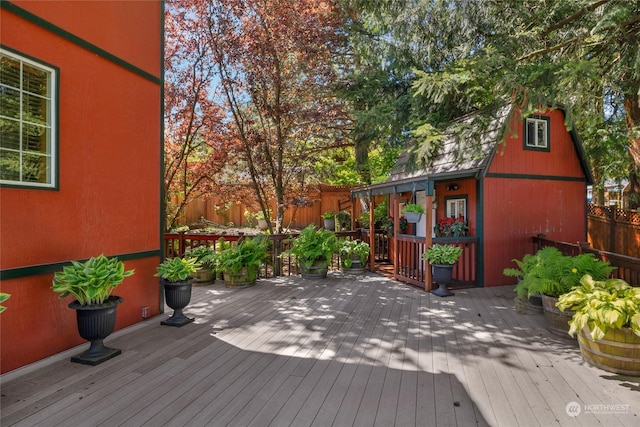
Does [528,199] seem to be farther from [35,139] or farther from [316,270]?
[35,139]

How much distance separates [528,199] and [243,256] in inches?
232

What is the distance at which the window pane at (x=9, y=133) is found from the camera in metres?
3.15

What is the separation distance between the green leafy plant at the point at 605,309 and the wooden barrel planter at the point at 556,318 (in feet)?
2.28

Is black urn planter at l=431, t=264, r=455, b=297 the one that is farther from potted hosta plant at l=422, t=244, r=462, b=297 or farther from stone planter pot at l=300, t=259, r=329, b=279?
stone planter pot at l=300, t=259, r=329, b=279

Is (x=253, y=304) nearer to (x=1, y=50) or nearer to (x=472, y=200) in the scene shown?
(x=1, y=50)

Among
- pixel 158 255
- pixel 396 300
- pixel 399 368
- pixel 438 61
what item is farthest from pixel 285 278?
pixel 438 61

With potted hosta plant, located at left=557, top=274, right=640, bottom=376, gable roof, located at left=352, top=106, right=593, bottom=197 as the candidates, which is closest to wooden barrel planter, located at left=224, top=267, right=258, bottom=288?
gable roof, located at left=352, top=106, right=593, bottom=197

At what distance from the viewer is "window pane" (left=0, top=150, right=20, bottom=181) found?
3117mm

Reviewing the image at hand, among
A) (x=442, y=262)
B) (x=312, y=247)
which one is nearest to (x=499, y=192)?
(x=442, y=262)

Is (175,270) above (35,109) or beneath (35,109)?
beneath

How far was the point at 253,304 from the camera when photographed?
18.6 feet

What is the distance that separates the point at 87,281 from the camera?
3297 mm

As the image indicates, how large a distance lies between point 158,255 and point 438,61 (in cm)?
695

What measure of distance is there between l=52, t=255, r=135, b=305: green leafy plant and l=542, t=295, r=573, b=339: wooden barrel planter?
471 centimetres
